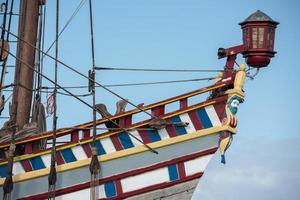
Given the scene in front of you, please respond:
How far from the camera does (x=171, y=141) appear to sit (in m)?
14.4

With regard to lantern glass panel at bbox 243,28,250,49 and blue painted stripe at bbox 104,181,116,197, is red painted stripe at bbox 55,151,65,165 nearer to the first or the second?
blue painted stripe at bbox 104,181,116,197

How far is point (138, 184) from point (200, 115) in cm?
134

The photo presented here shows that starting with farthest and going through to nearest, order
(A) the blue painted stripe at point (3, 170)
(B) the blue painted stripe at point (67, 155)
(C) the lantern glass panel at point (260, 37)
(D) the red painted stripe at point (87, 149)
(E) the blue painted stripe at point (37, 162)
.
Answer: (A) the blue painted stripe at point (3, 170)
(E) the blue painted stripe at point (37, 162)
(B) the blue painted stripe at point (67, 155)
(D) the red painted stripe at point (87, 149)
(C) the lantern glass panel at point (260, 37)

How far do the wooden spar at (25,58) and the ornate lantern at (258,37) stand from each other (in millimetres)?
3645

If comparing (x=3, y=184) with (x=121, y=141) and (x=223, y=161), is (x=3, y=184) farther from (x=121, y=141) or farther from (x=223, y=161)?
(x=223, y=161)

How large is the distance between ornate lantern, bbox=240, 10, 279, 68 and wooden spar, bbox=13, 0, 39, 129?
12.0 feet

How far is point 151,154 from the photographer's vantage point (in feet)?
47.3

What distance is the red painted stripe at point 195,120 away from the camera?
47.1ft

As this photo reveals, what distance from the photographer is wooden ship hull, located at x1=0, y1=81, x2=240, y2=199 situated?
565 inches

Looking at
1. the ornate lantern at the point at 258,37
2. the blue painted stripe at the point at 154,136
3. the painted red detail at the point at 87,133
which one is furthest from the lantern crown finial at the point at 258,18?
the painted red detail at the point at 87,133

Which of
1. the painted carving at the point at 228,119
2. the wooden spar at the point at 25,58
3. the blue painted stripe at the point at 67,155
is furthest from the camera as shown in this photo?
the wooden spar at the point at 25,58

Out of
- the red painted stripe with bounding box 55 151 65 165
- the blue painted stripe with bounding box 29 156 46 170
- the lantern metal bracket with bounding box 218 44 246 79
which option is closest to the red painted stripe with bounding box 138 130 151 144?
the red painted stripe with bounding box 55 151 65 165

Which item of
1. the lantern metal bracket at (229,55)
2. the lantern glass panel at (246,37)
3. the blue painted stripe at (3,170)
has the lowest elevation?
the blue painted stripe at (3,170)

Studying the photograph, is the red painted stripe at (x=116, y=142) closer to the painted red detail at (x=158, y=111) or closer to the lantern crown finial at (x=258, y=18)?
the painted red detail at (x=158, y=111)
